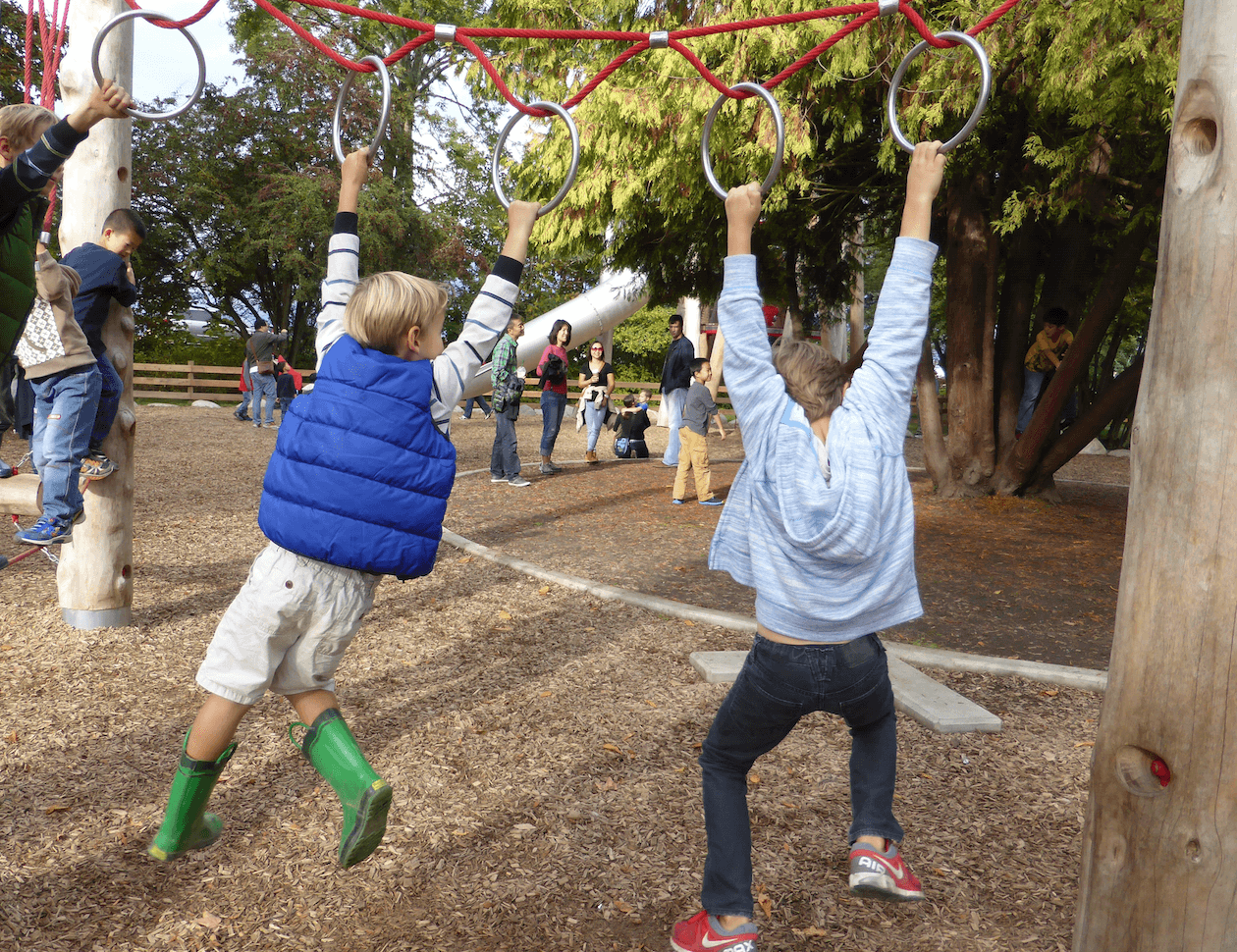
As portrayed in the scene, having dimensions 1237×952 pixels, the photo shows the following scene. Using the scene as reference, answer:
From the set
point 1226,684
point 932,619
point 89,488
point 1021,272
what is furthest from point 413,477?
point 1021,272

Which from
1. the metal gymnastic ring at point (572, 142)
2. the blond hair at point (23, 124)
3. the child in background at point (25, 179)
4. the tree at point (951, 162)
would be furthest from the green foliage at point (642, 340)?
the child in background at point (25, 179)

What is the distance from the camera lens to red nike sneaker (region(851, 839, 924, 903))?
2.64m

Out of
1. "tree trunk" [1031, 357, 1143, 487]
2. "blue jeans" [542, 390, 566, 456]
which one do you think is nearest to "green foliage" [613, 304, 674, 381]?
"blue jeans" [542, 390, 566, 456]

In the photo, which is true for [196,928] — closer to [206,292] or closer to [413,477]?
[413,477]

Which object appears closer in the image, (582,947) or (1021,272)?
(582,947)

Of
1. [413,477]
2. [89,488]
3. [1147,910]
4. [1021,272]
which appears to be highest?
[1021,272]

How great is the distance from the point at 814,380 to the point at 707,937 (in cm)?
146

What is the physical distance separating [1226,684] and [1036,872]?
4.73ft

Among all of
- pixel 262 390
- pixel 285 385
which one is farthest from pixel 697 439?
pixel 285 385

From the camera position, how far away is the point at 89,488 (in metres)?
4.87

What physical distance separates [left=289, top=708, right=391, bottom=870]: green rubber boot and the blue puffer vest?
19.1 inches

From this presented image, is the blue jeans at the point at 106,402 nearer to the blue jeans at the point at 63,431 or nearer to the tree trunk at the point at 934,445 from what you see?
the blue jeans at the point at 63,431

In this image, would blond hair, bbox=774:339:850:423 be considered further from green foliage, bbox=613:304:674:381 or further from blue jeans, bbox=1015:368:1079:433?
green foliage, bbox=613:304:674:381

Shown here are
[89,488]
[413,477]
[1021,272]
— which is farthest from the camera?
[1021,272]
